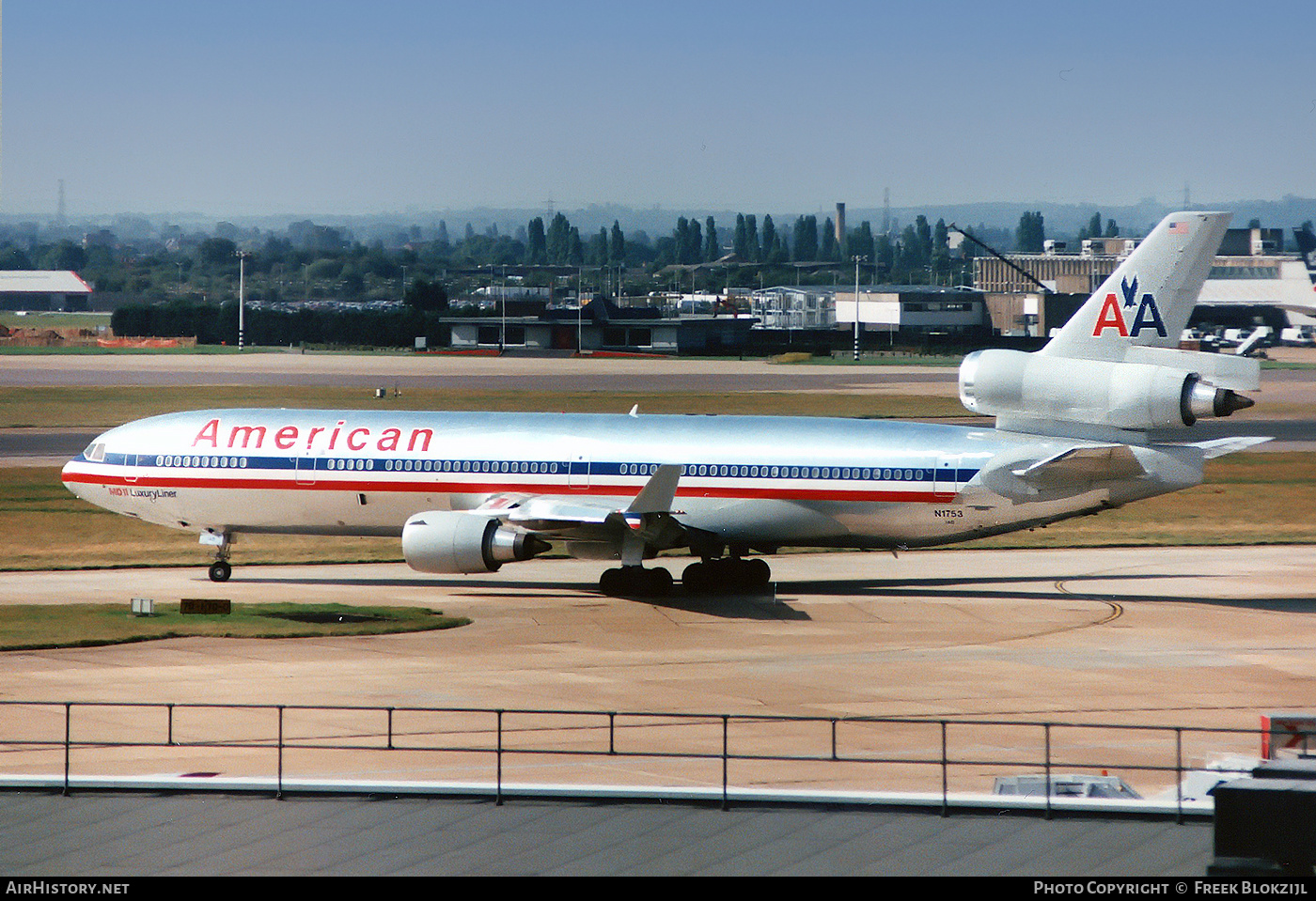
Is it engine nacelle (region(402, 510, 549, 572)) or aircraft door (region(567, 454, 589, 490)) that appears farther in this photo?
aircraft door (region(567, 454, 589, 490))

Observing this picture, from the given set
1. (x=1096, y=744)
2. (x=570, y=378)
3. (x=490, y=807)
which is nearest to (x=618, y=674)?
(x=1096, y=744)

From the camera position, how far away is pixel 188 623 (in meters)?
42.1

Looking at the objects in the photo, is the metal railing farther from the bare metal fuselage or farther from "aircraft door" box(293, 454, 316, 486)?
"aircraft door" box(293, 454, 316, 486)

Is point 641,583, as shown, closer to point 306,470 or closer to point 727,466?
point 727,466

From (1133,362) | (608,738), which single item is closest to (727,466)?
(1133,362)

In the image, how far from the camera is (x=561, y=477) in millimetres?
47656

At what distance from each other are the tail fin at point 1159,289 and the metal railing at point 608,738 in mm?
17091

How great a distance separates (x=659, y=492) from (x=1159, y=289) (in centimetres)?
1493

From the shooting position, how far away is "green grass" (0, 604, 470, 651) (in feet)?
131

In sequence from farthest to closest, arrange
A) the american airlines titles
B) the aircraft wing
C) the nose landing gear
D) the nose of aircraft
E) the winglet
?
the nose of aircraft
the nose landing gear
the american airlines titles
the aircraft wing
the winglet

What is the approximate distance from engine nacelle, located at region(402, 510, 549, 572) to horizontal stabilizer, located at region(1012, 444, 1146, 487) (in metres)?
14.1

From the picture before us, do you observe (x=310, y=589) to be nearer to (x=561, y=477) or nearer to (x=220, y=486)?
(x=220, y=486)

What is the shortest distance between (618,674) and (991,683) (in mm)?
8158

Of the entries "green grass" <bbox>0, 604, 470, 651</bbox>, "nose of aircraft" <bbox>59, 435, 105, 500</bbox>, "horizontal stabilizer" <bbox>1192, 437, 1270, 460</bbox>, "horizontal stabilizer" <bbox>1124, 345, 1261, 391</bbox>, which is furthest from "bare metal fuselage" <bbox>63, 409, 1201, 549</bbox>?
"green grass" <bbox>0, 604, 470, 651</bbox>
